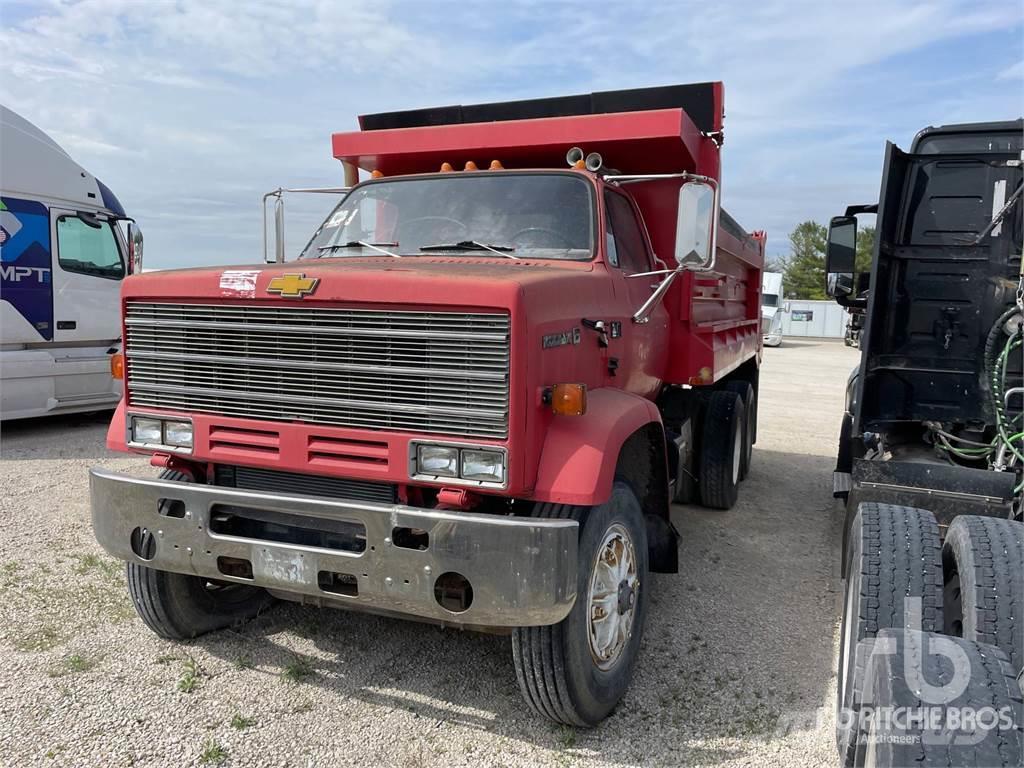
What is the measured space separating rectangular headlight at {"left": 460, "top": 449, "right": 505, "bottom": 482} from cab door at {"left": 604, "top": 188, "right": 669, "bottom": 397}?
3.90ft

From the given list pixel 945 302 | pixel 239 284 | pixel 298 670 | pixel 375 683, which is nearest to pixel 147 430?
pixel 239 284

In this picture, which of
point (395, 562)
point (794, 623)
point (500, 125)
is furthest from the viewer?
point (500, 125)

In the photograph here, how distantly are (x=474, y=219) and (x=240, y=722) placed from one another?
2.69 m

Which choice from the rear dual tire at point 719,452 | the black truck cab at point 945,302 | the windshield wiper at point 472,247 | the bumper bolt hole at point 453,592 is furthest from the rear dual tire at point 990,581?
the rear dual tire at point 719,452

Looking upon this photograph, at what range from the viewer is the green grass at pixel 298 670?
12.2 ft

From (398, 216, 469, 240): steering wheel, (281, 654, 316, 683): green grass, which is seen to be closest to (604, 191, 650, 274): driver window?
(398, 216, 469, 240): steering wheel

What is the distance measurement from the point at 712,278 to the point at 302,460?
11.8ft

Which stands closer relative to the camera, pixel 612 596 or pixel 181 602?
pixel 612 596

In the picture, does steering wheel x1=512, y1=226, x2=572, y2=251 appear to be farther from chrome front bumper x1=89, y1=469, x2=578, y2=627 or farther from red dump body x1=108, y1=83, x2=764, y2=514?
chrome front bumper x1=89, y1=469, x2=578, y2=627

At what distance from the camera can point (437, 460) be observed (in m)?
3.10

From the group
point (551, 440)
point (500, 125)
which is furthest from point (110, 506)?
point (500, 125)

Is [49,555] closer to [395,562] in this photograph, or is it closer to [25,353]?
[395,562]

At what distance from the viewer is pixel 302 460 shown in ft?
10.9

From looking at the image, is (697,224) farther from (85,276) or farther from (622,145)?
(85,276)
